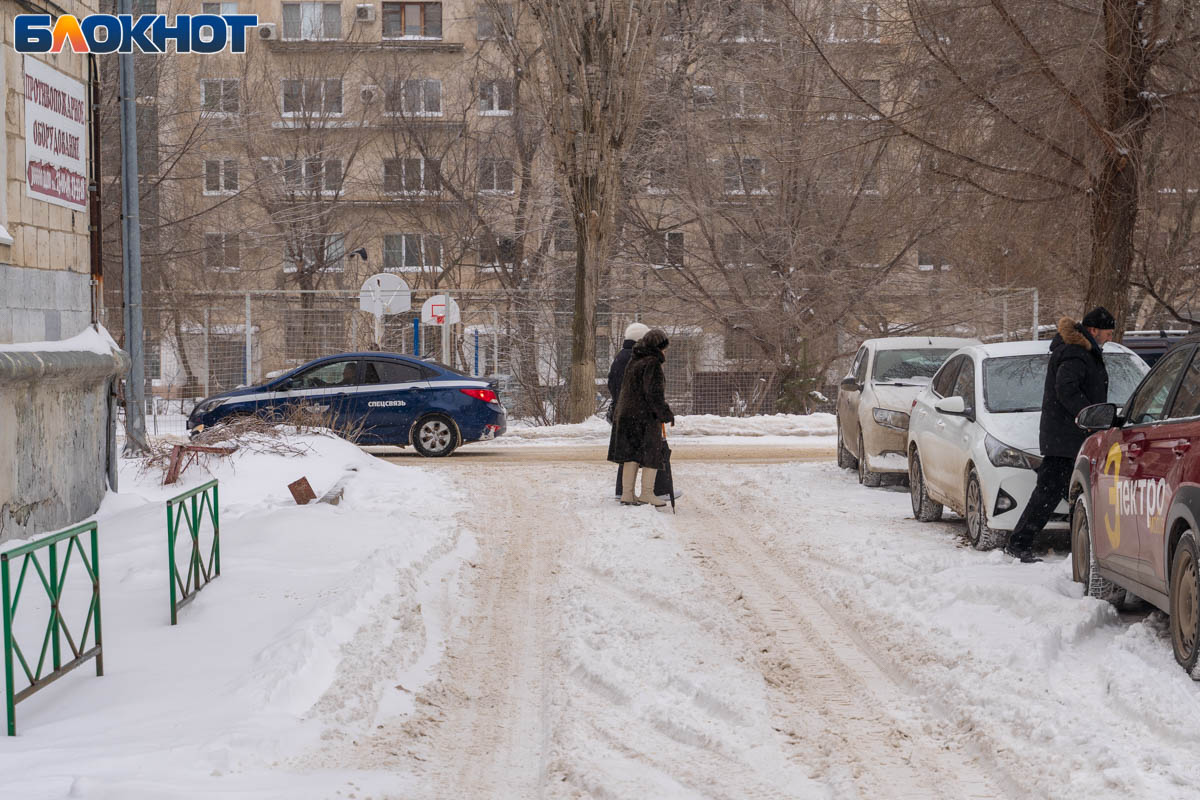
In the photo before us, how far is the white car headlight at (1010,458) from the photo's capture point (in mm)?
10383

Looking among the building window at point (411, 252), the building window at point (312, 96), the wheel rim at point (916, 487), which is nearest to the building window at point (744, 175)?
the building window at point (411, 252)

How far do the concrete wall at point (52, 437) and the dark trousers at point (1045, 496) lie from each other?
23.8 ft

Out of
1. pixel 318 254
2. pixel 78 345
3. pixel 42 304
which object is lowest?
pixel 78 345

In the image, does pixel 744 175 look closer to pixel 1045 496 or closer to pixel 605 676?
Answer: pixel 1045 496

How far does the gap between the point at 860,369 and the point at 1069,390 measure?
702cm

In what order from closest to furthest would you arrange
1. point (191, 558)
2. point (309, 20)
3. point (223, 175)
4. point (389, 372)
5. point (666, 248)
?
point (191, 558), point (389, 372), point (666, 248), point (223, 175), point (309, 20)

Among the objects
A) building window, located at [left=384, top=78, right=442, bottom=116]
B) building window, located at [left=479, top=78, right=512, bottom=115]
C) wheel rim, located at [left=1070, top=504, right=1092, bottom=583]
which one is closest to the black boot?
wheel rim, located at [left=1070, top=504, right=1092, bottom=583]

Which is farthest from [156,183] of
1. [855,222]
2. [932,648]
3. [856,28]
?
[932,648]

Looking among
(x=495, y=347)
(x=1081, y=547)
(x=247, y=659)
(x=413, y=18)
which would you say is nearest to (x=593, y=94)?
(x=495, y=347)

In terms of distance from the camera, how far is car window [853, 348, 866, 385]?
53.6 ft

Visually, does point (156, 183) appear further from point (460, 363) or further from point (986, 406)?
point (986, 406)

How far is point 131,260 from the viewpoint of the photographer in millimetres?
17438

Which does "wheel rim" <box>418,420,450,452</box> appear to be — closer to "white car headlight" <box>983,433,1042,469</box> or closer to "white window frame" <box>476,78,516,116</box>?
"white car headlight" <box>983,433,1042,469</box>

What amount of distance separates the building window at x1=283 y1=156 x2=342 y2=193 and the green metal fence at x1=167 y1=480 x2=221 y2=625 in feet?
109
